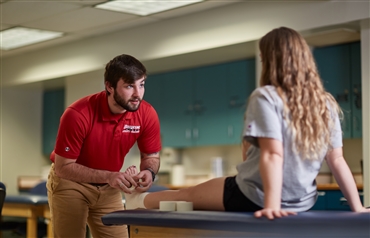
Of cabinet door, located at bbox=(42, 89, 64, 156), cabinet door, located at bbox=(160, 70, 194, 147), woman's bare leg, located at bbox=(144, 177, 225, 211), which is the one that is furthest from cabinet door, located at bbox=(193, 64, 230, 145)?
woman's bare leg, located at bbox=(144, 177, 225, 211)

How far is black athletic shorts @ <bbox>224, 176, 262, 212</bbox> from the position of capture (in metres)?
2.32

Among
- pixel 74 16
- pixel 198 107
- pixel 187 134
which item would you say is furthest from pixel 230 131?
pixel 74 16

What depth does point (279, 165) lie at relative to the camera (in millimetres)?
2121

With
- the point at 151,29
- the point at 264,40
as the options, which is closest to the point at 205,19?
the point at 151,29

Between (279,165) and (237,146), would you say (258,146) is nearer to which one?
(279,165)

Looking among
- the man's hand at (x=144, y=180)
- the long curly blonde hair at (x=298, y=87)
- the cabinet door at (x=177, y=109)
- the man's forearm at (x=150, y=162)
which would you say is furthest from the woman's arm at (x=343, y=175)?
the cabinet door at (x=177, y=109)

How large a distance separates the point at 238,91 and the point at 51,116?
3.32 m

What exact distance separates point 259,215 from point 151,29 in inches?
168

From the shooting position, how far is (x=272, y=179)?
210 cm

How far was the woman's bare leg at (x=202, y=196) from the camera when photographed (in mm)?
2414

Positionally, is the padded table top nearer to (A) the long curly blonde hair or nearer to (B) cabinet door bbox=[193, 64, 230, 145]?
(B) cabinet door bbox=[193, 64, 230, 145]

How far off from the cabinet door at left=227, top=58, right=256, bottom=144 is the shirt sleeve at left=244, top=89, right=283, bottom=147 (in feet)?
13.8

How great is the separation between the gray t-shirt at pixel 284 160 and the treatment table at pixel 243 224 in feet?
0.28

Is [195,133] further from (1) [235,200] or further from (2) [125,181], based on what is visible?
(1) [235,200]
